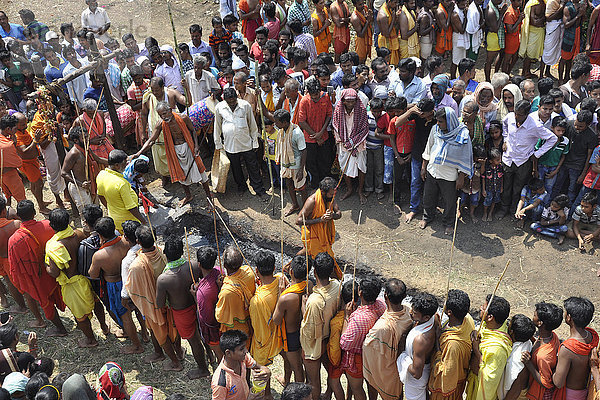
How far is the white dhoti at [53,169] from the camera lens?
28.9ft

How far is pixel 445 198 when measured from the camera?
26.3 feet

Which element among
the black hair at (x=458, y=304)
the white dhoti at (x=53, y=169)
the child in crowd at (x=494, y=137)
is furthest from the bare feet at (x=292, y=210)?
the black hair at (x=458, y=304)

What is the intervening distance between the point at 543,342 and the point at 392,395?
1.37 m

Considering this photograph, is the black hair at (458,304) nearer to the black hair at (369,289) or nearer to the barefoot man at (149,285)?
the black hair at (369,289)

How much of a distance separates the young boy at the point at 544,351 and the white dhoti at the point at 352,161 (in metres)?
4.10

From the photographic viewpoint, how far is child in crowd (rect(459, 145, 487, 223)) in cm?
777

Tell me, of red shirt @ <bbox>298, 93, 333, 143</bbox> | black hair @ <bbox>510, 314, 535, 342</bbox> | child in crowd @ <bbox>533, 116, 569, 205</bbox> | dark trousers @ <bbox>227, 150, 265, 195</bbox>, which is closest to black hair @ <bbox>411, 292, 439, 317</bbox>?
black hair @ <bbox>510, 314, 535, 342</bbox>

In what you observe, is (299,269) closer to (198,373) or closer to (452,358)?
(452,358)

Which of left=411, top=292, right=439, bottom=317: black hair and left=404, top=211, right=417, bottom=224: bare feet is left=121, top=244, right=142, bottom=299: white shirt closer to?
left=411, top=292, right=439, bottom=317: black hair

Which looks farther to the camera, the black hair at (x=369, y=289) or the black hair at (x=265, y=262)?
the black hair at (x=265, y=262)

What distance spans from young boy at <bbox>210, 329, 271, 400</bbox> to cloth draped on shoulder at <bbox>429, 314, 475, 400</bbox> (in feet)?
5.09

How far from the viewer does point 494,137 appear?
777 cm

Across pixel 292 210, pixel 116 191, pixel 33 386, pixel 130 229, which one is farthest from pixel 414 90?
pixel 33 386

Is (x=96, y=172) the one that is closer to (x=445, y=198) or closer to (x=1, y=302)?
(x=1, y=302)
